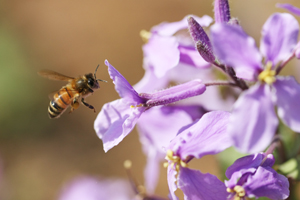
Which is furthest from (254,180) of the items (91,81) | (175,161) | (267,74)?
(91,81)

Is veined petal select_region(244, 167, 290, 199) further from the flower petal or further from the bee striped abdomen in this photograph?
the bee striped abdomen

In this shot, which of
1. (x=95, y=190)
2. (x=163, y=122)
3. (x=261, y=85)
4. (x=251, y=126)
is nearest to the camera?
(x=251, y=126)

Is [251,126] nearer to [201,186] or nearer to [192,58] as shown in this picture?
[201,186]

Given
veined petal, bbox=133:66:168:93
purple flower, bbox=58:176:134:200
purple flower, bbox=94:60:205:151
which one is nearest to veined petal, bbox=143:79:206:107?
purple flower, bbox=94:60:205:151

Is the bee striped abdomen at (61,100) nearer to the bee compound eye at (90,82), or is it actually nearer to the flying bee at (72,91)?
the flying bee at (72,91)

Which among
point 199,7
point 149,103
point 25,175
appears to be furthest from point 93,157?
point 149,103

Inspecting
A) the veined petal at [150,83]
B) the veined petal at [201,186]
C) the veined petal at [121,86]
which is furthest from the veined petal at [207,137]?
the veined petal at [150,83]
